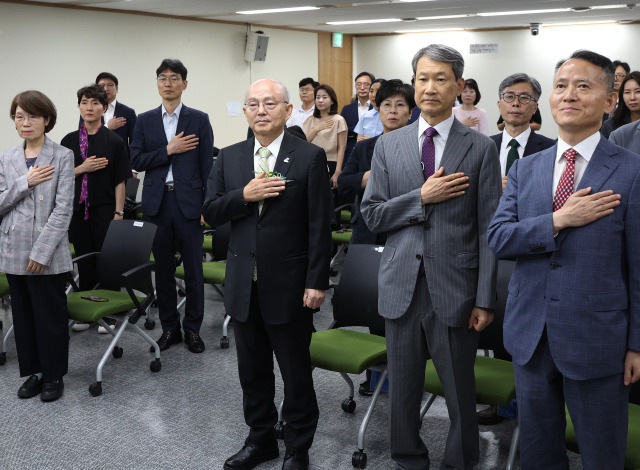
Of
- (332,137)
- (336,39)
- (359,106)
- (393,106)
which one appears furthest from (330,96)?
(336,39)

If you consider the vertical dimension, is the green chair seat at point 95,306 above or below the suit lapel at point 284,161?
below

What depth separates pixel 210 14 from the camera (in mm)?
10023

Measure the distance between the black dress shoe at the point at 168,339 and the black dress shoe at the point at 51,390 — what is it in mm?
872

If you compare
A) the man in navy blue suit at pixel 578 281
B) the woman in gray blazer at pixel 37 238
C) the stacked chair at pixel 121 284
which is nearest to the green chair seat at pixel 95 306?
the stacked chair at pixel 121 284

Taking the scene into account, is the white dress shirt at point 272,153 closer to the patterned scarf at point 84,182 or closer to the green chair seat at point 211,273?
the green chair seat at point 211,273

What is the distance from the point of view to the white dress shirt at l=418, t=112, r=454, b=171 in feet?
8.77

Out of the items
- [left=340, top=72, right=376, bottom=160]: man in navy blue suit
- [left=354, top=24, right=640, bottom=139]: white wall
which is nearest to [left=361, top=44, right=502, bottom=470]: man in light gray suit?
[left=340, top=72, right=376, bottom=160]: man in navy blue suit

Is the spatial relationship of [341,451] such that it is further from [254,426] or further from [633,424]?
[633,424]

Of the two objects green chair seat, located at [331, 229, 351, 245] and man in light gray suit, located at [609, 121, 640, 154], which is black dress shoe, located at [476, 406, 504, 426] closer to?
man in light gray suit, located at [609, 121, 640, 154]

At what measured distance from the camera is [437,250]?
2.61m

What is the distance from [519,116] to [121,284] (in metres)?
2.77

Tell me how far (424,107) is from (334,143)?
4679 mm

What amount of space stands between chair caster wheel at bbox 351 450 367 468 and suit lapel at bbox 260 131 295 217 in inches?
48.5

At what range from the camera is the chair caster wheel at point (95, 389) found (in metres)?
4.02
